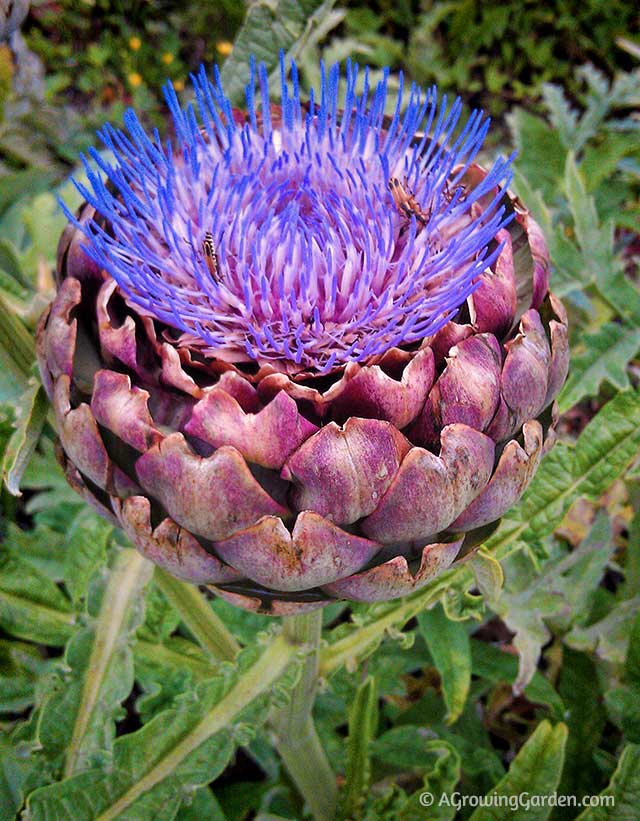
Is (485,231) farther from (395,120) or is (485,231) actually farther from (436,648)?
(436,648)

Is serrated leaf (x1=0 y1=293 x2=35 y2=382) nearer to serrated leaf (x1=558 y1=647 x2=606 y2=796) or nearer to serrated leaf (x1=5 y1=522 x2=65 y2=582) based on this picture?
serrated leaf (x1=5 y1=522 x2=65 y2=582)

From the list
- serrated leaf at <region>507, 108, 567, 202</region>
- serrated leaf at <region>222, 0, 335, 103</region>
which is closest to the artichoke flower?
serrated leaf at <region>222, 0, 335, 103</region>

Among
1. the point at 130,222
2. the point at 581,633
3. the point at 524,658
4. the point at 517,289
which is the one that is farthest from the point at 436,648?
the point at 130,222

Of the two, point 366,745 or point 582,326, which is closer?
point 366,745

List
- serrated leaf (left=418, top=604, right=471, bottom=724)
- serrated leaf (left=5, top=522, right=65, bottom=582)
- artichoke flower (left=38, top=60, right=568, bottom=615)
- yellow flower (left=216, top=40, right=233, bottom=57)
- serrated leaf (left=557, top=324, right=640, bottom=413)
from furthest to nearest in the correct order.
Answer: yellow flower (left=216, top=40, right=233, bottom=57)
serrated leaf (left=5, top=522, right=65, bottom=582)
serrated leaf (left=557, top=324, right=640, bottom=413)
serrated leaf (left=418, top=604, right=471, bottom=724)
artichoke flower (left=38, top=60, right=568, bottom=615)

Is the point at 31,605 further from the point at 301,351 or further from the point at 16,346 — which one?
the point at 301,351

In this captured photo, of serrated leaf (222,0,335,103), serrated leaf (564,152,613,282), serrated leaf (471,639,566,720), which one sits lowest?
serrated leaf (471,639,566,720)
